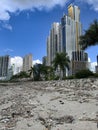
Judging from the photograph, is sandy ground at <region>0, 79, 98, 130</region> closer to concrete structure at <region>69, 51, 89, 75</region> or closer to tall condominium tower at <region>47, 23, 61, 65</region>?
concrete structure at <region>69, 51, 89, 75</region>

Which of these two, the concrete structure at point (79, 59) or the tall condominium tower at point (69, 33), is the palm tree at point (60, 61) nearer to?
the concrete structure at point (79, 59)

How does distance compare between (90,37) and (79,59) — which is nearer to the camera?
Result: (90,37)

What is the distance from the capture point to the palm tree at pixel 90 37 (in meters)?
48.6

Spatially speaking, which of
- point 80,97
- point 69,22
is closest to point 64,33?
point 69,22

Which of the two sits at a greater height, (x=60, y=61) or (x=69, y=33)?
(x=69, y=33)

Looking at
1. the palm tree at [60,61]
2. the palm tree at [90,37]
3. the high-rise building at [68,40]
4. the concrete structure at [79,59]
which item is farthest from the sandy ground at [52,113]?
the concrete structure at [79,59]

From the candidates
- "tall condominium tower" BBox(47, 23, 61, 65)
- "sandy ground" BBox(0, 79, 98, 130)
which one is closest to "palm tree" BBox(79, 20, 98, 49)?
"sandy ground" BBox(0, 79, 98, 130)

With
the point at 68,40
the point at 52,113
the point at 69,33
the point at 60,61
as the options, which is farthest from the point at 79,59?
the point at 52,113

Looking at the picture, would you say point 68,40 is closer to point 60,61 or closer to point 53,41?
point 53,41

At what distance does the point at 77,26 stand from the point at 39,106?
13919 centimetres

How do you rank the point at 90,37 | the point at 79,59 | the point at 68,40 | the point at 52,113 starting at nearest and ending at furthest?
the point at 52,113 → the point at 90,37 → the point at 68,40 → the point at 79,59

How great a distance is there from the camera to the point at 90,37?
49531mm

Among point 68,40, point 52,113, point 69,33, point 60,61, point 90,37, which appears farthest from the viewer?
Answer: point 68,40

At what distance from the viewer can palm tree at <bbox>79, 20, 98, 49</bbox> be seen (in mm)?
48625
